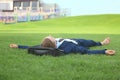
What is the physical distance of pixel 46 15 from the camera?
23141 mm

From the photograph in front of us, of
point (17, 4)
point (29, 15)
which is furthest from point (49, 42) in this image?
point (17, 4)

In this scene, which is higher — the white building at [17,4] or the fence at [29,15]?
the white building at [17,4]

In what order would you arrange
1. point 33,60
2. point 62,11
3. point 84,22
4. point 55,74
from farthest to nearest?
point 62,11
point 84,22
point 33,60
point 55,74

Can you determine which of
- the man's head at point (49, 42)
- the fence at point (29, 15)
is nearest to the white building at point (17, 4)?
the fence at point (29, 15)

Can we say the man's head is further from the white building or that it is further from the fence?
the white building

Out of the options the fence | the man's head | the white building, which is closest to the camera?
the man's head

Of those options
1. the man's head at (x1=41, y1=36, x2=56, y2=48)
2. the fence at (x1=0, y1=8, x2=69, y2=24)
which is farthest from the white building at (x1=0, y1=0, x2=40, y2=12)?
the man's head at (x1=41, y1=36, x2=56, y2=48)

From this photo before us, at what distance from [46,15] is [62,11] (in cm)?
163

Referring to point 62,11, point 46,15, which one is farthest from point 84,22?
point 46,15

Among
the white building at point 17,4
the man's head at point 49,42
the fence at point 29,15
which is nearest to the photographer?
the man's head at point 49,42

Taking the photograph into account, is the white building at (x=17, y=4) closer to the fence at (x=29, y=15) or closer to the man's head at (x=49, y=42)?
the fence at (x=29, y=15)

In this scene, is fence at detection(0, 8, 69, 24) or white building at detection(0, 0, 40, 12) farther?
white building at detection(0, 0, 40, 12)

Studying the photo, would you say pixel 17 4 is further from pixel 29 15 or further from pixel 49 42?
pixel 49 42

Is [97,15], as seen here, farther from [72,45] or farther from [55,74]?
[55,74]
